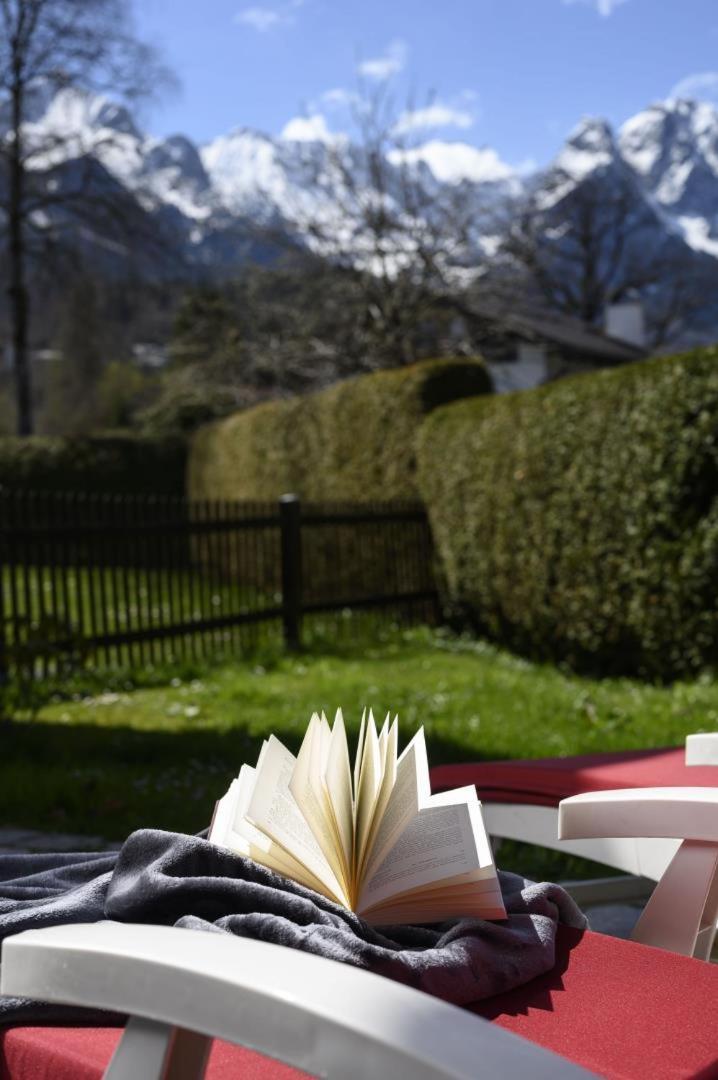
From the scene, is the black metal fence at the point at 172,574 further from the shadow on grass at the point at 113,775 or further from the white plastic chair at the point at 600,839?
the white plastic chair at the point at 600,839

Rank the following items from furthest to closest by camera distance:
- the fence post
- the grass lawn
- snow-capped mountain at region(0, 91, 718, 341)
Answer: snow-capped mountain at region(0, 91, 718, 341), the fence post, the grass lawn

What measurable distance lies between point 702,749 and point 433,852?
118 cm

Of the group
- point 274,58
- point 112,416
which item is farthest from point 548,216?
point 112,416

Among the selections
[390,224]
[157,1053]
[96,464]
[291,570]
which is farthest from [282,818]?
[390,224]

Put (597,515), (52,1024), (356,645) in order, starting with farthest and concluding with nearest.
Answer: (356,645) < (597,515) < (52,1024)

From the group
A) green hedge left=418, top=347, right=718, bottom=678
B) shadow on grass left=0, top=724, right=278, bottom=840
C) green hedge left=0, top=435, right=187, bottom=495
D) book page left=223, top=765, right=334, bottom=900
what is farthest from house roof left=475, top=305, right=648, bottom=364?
book page left=223, top=765, right=334, bottom=900

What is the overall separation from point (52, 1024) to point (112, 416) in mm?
34114

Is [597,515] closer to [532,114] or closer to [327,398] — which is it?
[327,398]

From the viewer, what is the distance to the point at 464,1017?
1.08 meters

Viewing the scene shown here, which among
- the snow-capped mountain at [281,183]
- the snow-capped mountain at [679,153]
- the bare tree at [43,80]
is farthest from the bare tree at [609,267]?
the snow-capped mountain at [679,153]

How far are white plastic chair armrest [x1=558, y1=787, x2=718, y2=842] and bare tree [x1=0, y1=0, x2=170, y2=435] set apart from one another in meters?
24.5

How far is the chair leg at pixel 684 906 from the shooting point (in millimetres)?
1908

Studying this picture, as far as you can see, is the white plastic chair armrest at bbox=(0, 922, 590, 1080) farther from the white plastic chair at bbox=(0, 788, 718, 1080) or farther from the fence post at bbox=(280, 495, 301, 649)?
the fence post at bbox=(280, 495, 301, 649)

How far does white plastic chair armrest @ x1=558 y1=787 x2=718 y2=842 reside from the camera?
195cm
